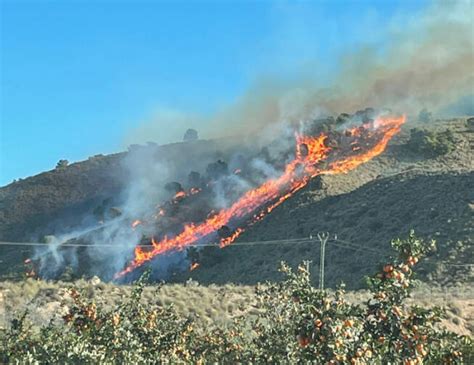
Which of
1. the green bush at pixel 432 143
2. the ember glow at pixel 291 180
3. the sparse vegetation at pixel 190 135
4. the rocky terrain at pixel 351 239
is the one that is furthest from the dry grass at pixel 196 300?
the sparse vegetation at pixel 190 135

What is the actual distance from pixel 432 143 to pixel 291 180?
2275 cm

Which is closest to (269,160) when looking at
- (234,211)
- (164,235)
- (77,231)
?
(234,211)

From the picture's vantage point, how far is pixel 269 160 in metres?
94.8

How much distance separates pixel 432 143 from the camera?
8244cm

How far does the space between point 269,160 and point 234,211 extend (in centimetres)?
1812

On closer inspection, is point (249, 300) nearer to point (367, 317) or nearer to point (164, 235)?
point (367, 317)

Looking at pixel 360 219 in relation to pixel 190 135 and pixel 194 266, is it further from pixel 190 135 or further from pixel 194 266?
pixel 190 135

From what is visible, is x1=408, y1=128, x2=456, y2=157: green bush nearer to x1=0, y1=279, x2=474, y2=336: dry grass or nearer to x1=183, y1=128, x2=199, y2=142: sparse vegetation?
x1=0, y1=279, x2=474, y2=336: dry grass

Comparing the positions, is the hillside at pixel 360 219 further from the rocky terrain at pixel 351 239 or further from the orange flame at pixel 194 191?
the orange flame at pixel 194 191

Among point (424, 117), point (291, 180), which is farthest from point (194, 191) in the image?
point (424, 117)

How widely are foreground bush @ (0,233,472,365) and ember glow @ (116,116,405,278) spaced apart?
190 feet

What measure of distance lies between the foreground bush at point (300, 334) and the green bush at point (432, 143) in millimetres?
75400

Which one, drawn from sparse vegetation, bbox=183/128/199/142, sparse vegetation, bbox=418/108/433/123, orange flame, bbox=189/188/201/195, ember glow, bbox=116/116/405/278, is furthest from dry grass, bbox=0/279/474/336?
sparse vegetation, bbox=183/128/199/142

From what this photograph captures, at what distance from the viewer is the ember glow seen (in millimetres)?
73812
